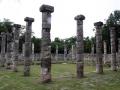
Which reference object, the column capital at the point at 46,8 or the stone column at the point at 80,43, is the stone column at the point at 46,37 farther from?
the stone column at the point at 80,43

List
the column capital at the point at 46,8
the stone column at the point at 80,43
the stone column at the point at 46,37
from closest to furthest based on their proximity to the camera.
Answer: the stone column at the point at 46,37 → the column capital at the point at 46,8 → the stone column at the point at 80,43

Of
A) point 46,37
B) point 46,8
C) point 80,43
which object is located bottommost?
point 80,43

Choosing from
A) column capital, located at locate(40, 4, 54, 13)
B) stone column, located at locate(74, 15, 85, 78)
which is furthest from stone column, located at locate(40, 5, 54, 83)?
stone column, located at locate(74, 15, 85, 78)

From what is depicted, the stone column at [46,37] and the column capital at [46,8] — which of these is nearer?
the stone column at [46,37]

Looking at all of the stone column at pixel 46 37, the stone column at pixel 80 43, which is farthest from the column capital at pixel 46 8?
the stone column at pixel 80 43

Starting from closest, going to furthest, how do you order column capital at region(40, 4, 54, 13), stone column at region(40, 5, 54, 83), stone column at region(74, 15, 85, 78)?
stone column at region(40, 5, 54, 83), column capital at region(40, 4, 54, 13), stone column at region(74, 15, 85, 78)

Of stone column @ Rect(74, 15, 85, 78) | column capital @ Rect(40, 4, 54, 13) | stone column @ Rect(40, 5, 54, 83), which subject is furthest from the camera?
stone column @ Rect(74, 15, 85, 78)

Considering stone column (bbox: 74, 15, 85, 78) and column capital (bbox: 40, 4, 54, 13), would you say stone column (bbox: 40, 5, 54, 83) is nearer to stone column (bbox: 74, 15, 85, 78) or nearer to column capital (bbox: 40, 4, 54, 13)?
column capital (bbox: 40, 4, 54, 13)

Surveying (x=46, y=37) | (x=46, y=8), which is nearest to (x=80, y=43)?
(x=46, y=37)

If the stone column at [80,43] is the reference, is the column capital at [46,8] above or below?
above

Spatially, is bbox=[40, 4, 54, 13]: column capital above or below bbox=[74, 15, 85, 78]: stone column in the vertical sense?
above

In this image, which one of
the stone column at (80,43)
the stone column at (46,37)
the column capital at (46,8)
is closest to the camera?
the stone column at (46,37)

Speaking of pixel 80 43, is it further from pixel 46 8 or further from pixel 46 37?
pixel 46 8

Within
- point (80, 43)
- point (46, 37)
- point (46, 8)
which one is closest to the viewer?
point (46, 8)
